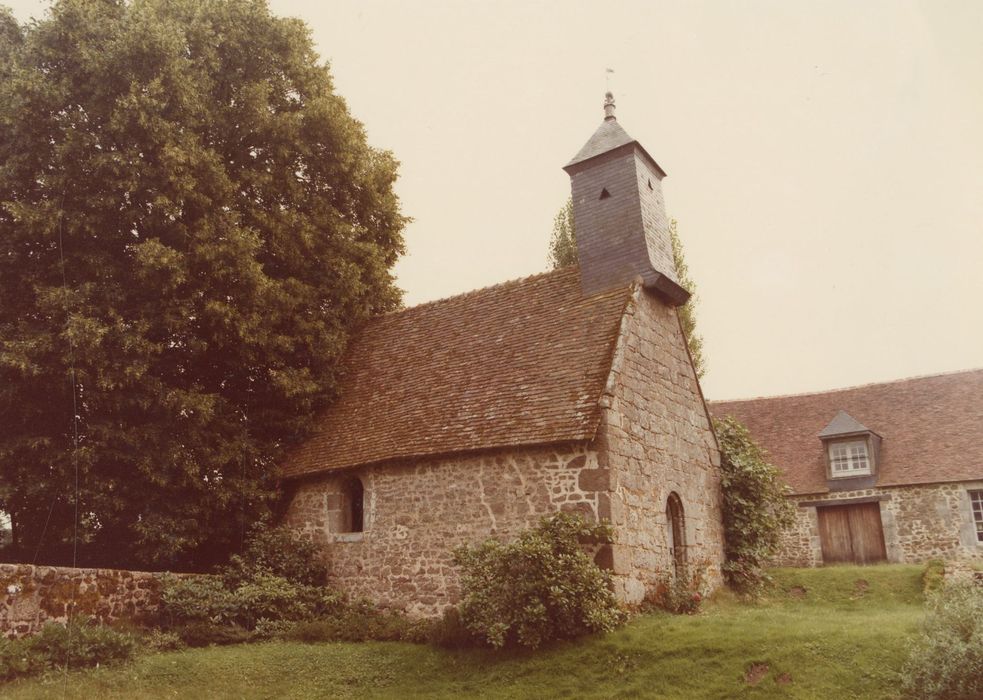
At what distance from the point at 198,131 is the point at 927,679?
607 inches

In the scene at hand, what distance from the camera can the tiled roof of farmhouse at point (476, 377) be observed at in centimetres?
1330

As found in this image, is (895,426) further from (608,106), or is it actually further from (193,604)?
(193,604)

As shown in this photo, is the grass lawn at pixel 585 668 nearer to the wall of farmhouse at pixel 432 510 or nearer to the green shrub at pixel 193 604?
the green shrub at pixel 193 604

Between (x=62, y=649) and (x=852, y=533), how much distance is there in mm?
21182

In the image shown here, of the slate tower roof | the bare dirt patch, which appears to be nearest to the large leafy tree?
the slate tower roof

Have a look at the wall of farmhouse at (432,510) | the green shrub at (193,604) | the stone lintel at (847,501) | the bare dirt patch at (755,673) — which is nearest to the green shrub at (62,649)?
the green shrub at (193,604)

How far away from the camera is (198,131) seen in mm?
15695

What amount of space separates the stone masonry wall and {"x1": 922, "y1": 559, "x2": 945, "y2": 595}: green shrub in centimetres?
485

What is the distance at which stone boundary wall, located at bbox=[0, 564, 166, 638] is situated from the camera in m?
11.1

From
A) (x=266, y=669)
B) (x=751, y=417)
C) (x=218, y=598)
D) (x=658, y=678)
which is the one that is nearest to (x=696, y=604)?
(x=658, y=678)

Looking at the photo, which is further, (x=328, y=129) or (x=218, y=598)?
(x=328, y=129)

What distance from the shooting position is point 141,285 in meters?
14.5

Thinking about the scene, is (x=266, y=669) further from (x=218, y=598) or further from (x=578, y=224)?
(x=578, y=224)

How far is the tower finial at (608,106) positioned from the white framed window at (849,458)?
1338 centimetres
